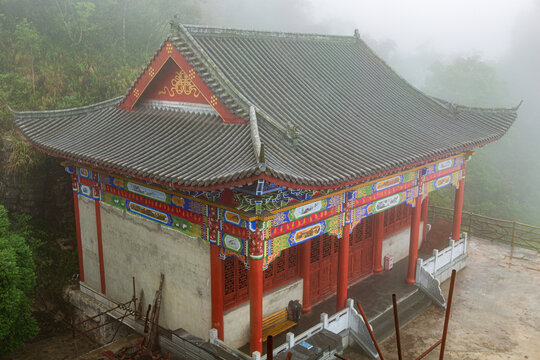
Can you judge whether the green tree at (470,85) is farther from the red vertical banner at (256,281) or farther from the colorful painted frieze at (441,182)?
the red vertical banner at (256,281)

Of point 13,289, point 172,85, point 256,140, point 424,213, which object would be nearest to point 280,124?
point 256,140

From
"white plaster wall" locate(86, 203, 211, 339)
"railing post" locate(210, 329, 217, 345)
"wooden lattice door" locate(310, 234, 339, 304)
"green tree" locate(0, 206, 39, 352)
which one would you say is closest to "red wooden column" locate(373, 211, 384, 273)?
"wooden lattice door" locate(310, 234, 339, 304)

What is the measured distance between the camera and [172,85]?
13.1 metres

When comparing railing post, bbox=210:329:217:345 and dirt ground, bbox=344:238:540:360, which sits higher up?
railing post, bbox=210:329:217:345

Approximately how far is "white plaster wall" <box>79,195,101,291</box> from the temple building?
0.06m

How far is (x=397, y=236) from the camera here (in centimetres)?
1784

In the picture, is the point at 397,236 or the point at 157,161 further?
the point at 397,236

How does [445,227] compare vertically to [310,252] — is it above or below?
below

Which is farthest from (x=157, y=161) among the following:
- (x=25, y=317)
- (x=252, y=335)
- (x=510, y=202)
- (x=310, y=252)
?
(x=510, y=202)

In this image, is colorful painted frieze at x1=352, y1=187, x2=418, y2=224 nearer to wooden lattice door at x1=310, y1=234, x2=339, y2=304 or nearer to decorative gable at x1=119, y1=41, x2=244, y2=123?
wooden lattice door at x1=310, y1=234, x2=339, y2=304

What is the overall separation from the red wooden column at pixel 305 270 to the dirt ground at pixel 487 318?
205 cm

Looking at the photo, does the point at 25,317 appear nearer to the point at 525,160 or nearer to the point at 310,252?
the point at 310,252

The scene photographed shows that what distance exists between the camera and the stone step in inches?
528

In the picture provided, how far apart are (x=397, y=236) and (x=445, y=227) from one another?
3.48 metres
